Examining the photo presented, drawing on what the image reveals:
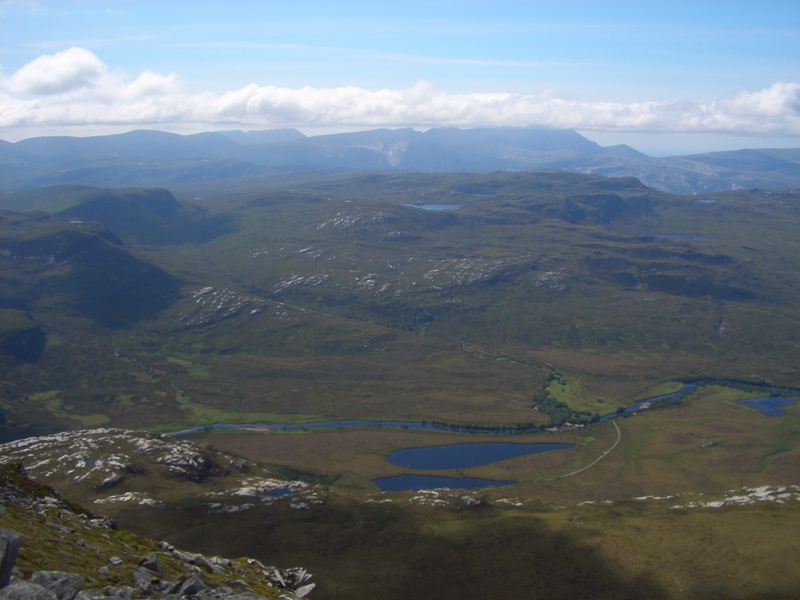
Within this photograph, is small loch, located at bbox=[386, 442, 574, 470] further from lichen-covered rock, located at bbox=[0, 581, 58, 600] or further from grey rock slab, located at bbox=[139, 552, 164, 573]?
lichen-covered rock, located at bbox=[0, 581, 58, 600]

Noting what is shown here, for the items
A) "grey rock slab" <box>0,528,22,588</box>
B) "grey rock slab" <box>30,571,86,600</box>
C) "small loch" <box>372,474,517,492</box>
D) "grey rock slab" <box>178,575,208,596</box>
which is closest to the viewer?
"grey rock slab" <box>0,528,22,588</box>

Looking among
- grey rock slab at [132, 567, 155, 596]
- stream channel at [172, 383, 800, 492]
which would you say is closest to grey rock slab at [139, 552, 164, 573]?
grey rock slab at [132, 567, 155, 596]

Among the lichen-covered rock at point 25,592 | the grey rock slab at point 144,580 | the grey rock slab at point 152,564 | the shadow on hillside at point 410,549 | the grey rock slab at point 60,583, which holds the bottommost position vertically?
the shadow on hillside at point 410,549

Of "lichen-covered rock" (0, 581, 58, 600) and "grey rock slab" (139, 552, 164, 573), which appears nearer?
"lichen-covered rock" (0, 581, 58, 600)

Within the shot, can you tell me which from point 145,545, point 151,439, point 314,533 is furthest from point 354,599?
point 151,439

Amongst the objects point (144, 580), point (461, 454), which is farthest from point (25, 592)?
point (461, 454)

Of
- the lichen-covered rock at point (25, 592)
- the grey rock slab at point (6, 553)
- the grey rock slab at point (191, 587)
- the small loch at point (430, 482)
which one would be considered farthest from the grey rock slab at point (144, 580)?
the small loch at point (430, 482)

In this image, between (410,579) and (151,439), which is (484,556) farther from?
(151,439)

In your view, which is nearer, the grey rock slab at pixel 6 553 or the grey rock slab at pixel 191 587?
the grey rock slab at pixel 6 553

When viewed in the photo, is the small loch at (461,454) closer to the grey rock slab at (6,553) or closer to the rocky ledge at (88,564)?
the rocky ledge at (88,564)
